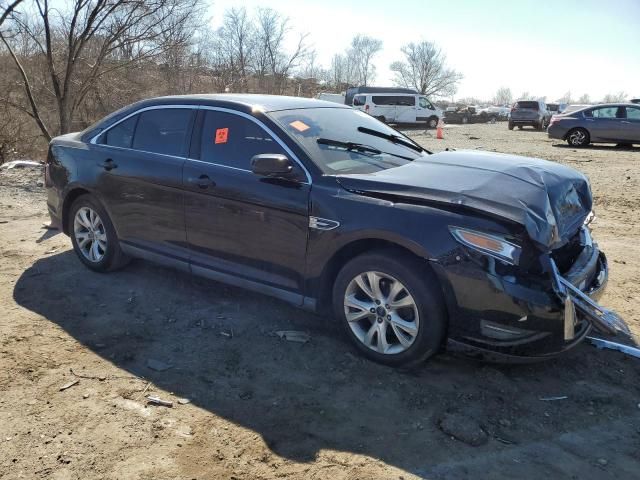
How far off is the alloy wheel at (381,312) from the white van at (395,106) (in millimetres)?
29112

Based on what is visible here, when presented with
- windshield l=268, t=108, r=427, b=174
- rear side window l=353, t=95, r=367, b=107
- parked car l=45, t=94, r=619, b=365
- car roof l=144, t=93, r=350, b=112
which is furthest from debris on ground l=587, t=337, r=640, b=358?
rear side window l=353, t=95, r=367, b=107

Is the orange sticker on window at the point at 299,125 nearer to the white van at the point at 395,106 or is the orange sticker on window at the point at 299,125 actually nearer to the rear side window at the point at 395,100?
the white van at the point at 395,106

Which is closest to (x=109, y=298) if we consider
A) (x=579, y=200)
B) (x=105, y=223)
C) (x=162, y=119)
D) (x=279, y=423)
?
(x=105, y=223)

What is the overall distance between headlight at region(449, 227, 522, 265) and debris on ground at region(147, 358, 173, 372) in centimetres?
206

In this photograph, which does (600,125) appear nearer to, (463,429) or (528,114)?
(528,114)

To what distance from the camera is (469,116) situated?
4353 cm

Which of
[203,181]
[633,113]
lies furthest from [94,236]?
[633,113]

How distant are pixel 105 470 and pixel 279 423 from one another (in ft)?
2.94

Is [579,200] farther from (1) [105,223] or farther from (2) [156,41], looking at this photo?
(2) [156,41]

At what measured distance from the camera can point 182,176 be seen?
422 cm

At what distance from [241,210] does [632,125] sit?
56.7 ft

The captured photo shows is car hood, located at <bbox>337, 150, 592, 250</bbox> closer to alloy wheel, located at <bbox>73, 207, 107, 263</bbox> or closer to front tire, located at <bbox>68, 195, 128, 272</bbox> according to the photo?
front tire, located at <bbox>68, 195, 128, 272</bbox>

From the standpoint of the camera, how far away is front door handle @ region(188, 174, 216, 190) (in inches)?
159

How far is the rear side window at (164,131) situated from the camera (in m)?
4.38
